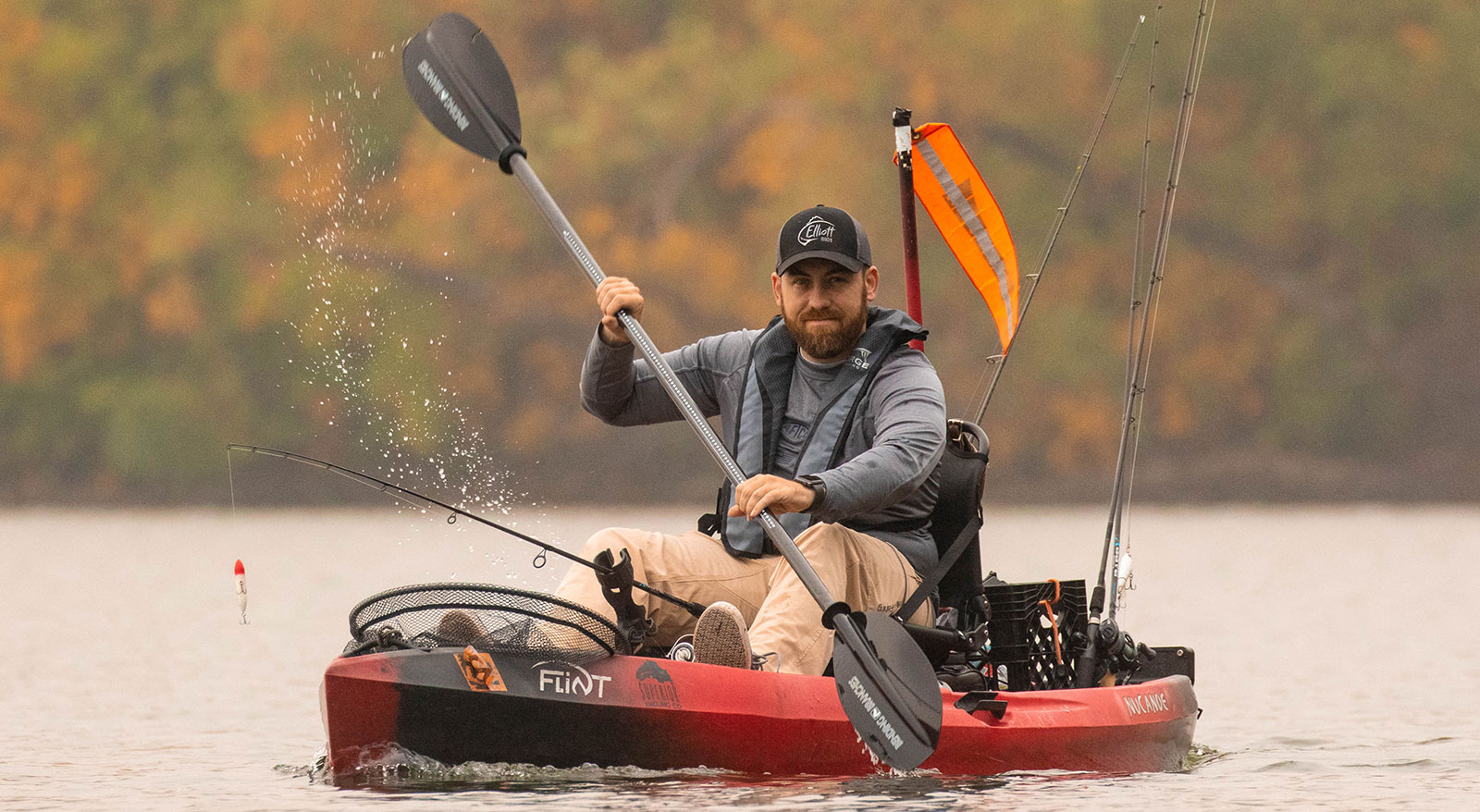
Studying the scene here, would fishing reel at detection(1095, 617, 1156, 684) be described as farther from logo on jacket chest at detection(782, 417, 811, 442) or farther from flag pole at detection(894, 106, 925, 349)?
logo on jacket chest at detection(782, 417, 811, 442)

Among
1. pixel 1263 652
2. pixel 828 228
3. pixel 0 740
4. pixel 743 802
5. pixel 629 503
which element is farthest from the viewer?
pixel 629 503

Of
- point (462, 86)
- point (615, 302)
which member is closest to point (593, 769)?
point (615, 302)

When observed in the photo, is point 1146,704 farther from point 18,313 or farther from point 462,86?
point 18,313

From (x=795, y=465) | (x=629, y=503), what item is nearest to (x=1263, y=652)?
(x=795, y=465)

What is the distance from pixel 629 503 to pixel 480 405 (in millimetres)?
3486

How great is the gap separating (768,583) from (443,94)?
1787mm

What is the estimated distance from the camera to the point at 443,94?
6.64 metres

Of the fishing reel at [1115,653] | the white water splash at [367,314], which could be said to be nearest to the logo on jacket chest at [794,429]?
the fishing reel at [1115,653]

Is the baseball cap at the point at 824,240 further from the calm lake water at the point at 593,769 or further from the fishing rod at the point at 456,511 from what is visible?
the calm lake water at the point at 593,769

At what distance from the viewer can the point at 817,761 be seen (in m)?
5.91

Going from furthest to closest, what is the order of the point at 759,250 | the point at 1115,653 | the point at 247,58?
the point at 247,58 → the point at 759,250 → the point at 1115,653

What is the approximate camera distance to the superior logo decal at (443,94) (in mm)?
6574

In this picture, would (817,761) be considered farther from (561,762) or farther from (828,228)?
(828,228)

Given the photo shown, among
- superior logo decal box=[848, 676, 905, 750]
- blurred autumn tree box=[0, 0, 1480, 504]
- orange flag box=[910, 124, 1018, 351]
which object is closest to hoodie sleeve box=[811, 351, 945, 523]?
superior logo decal box=[848, 676, 905, 750]
